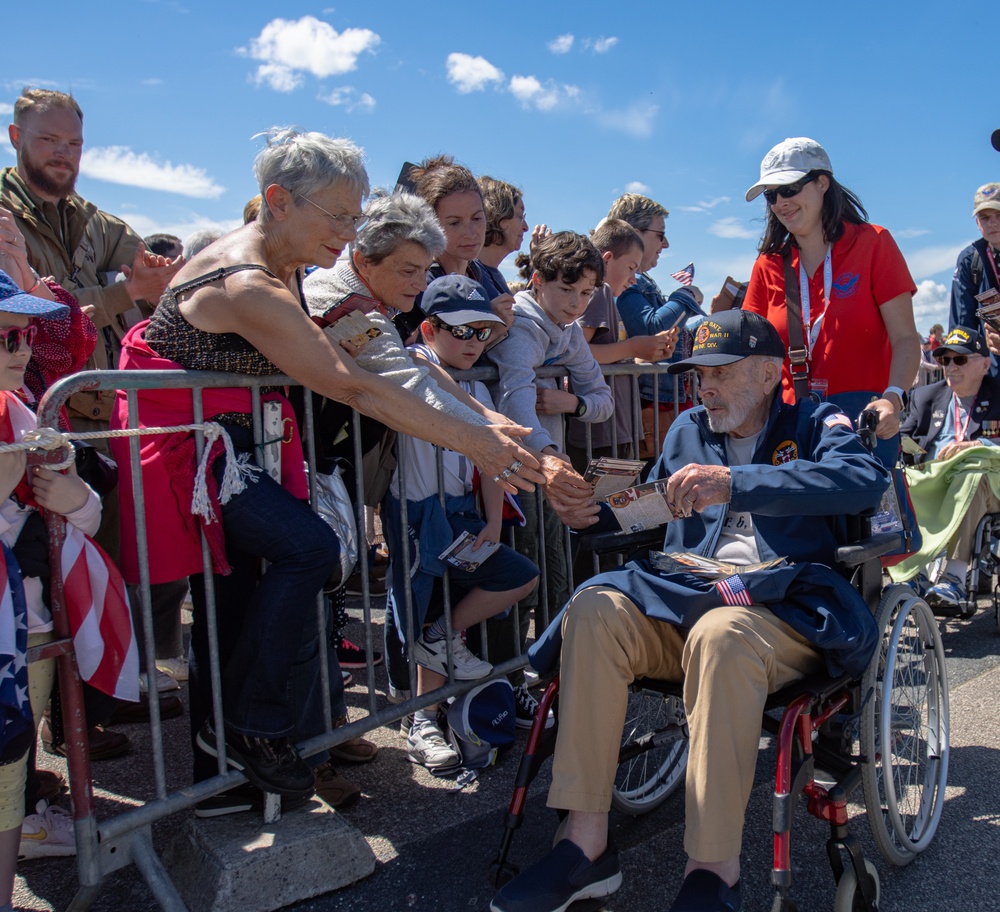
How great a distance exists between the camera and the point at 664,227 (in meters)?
5.89

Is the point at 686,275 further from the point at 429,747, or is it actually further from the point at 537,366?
the point at 429,747

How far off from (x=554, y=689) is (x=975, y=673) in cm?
289

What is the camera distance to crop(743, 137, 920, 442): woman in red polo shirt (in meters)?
3.69

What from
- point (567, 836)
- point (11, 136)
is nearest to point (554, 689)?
point (567, 836)

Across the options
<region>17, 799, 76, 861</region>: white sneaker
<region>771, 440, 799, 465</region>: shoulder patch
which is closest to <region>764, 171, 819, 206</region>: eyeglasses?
<region>771, 440, 799, 465</region>: shoulder patch

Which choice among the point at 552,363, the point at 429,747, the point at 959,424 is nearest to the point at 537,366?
the point at 552,363

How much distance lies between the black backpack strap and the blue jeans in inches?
81.5

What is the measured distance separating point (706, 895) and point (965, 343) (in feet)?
14.8

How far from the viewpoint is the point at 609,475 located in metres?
2.80

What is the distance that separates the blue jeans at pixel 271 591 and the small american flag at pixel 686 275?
3284 millimetres

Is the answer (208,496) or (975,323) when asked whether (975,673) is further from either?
(208,496)

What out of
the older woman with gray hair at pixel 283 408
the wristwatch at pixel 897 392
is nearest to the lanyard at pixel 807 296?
the wristwatch at pixel 897 392

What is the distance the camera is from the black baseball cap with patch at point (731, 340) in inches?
115

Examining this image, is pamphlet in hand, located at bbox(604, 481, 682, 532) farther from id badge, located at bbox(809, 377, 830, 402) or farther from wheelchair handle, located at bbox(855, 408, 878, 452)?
id badge, located at bbox(809, 377, 830, 402)
